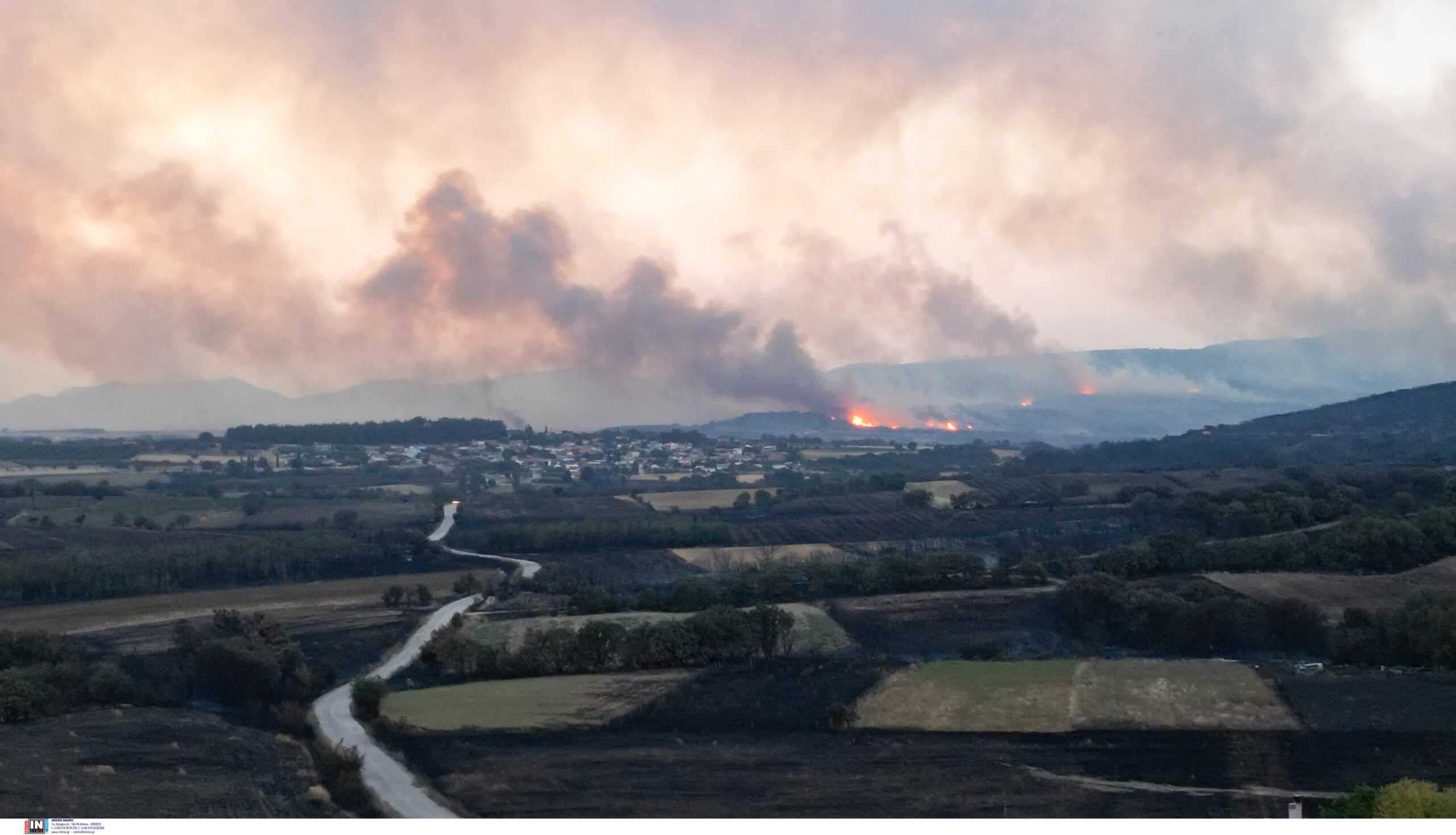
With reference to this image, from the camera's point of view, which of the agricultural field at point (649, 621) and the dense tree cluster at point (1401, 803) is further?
the agricultural field at point (649, 621)

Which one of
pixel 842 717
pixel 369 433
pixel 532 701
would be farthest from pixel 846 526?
pixel 369 433

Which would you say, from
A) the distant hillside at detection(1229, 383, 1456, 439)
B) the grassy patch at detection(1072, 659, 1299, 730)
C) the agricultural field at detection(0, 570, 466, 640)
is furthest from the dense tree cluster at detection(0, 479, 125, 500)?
the distant hillside at detection(1229, 383, 1456, 439)

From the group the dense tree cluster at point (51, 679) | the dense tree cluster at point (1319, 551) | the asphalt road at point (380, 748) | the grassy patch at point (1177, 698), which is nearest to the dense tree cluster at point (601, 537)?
the asphalt road at point (380, 748)

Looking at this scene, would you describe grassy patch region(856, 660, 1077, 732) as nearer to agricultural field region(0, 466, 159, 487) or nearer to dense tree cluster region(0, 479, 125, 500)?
dense tree cluster region(0, 479, 125, 500)

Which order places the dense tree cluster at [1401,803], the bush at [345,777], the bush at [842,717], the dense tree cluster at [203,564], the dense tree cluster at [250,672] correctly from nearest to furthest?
the dense tree cluster at [1401,803] < the bush at [345,777] < the bush at [842,717] < the dense tree cluster at [250,672] < the dense tree cluster at [203,564]

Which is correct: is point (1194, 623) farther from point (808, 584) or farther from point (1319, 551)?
point (808, 584)

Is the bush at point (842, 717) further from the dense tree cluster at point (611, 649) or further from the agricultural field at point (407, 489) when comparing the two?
the agricultural field at point (407, 489)
